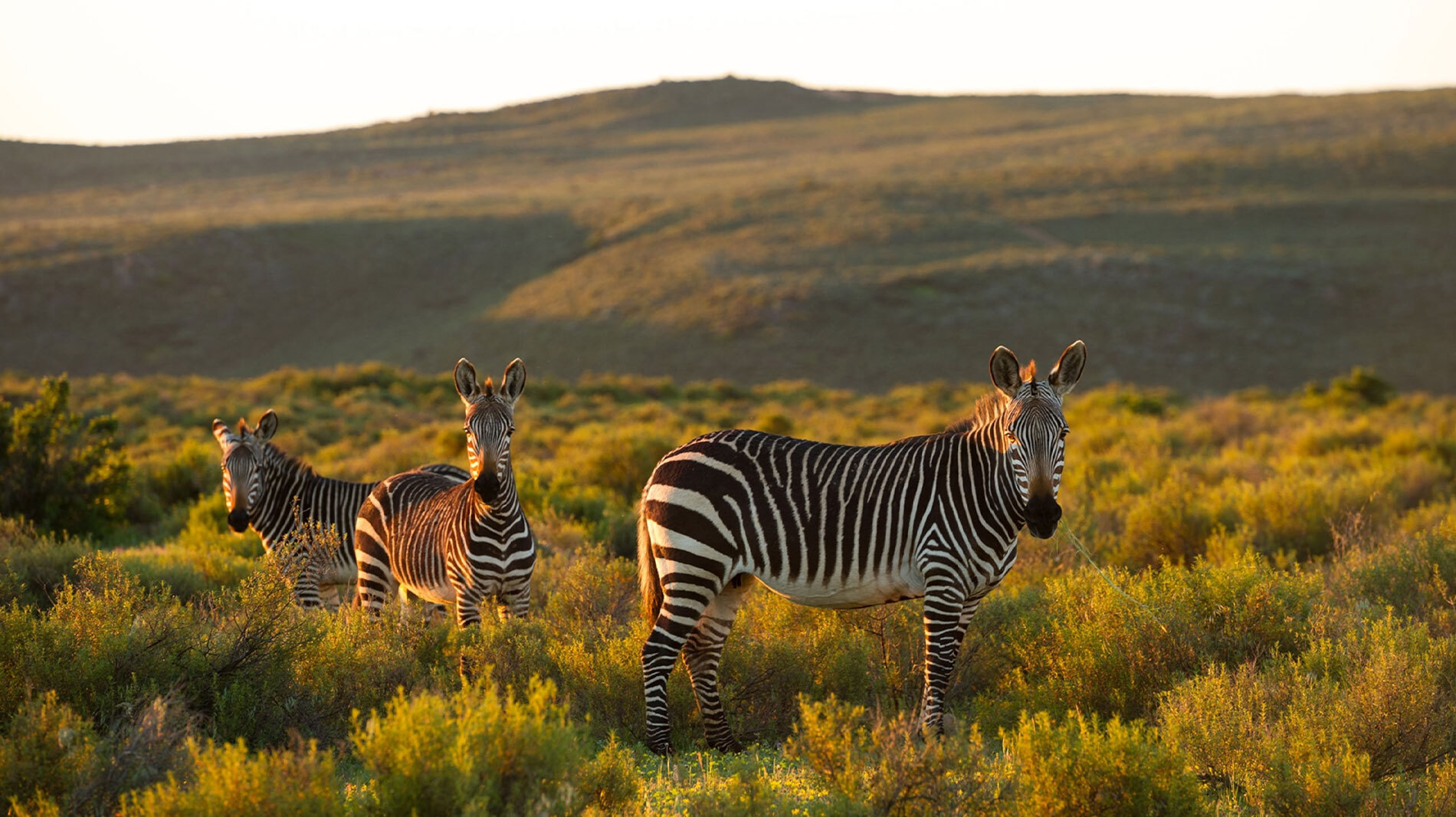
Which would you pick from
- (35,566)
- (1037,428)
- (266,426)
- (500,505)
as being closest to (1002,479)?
(1037,428)

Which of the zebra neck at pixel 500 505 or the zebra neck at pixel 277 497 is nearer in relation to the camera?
the zebra neck at pixel 500 505

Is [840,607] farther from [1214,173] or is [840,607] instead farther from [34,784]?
[1214,173]

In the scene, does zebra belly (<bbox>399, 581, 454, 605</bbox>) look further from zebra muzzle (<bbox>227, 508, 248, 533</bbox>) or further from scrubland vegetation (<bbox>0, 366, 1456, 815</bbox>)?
zebra muzzle (<bbox>227, 508, 248, 533</bbox>)

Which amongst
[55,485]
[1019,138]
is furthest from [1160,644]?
[1019,138]

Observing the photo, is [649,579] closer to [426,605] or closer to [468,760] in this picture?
[468,760]

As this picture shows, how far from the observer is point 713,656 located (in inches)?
259

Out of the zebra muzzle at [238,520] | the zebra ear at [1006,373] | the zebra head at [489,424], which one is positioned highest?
the zebra ear at [1006,373]

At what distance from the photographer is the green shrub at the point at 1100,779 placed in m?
4.70

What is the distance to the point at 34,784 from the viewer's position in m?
4.48

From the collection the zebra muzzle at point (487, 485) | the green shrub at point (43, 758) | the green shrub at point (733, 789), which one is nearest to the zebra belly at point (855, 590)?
the green shrub at point (733, 789)

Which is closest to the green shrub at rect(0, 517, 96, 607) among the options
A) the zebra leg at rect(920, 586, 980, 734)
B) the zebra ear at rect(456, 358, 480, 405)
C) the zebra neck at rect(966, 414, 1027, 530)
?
the zebra ear at rect(456, 358, 480, 405)

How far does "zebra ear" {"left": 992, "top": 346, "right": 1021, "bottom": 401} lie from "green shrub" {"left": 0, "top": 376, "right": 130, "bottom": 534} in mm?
10359

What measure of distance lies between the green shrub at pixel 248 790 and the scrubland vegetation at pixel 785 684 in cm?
1

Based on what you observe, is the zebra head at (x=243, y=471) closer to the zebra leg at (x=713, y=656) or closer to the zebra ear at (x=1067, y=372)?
the zebra leg at (x=713, y=656)
